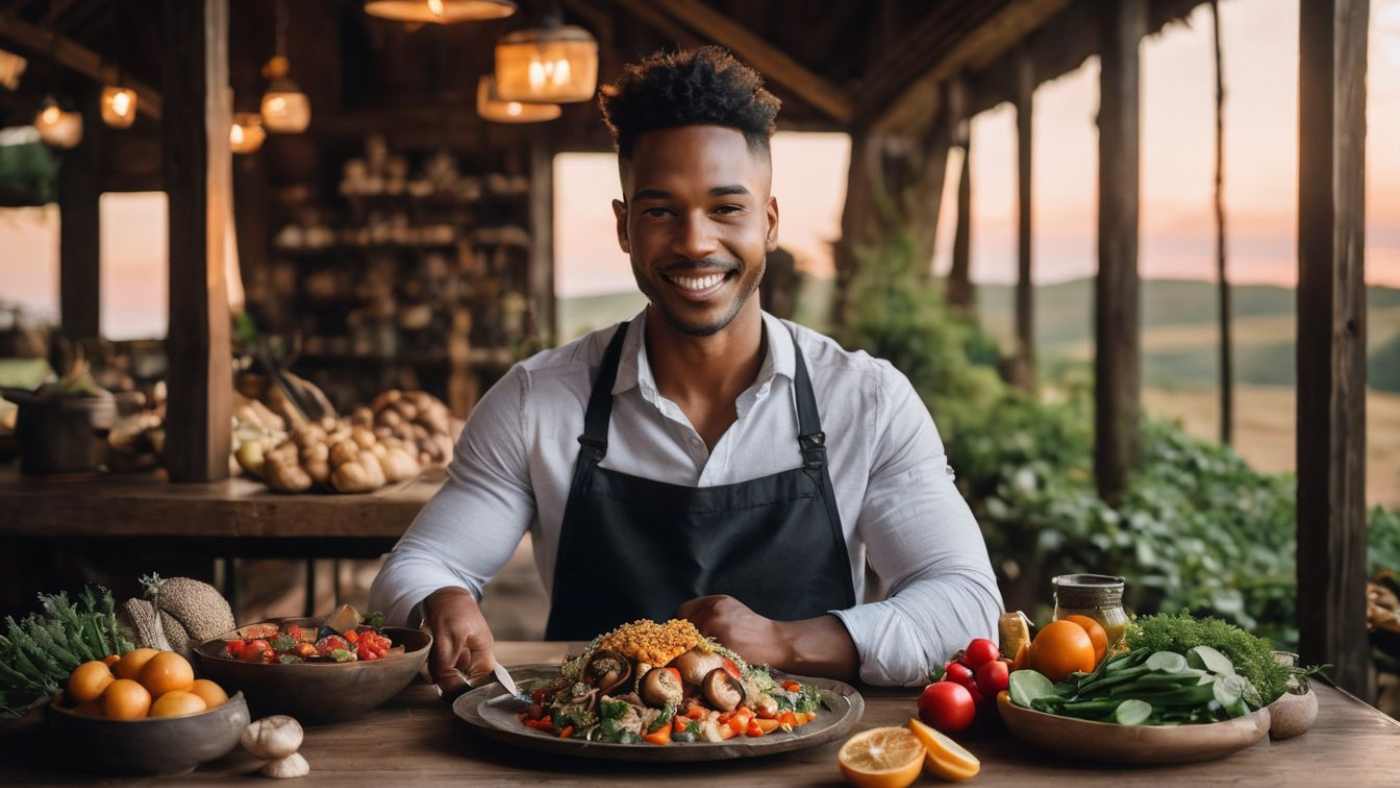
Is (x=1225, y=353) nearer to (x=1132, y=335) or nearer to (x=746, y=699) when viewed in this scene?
(x=1132, y=335)

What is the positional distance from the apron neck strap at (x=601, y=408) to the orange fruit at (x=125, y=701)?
982 mm

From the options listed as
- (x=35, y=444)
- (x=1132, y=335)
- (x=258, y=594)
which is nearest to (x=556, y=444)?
(x=35, y=444)

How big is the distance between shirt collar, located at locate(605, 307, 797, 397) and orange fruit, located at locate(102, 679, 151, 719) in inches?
42.2

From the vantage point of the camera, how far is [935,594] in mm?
2260

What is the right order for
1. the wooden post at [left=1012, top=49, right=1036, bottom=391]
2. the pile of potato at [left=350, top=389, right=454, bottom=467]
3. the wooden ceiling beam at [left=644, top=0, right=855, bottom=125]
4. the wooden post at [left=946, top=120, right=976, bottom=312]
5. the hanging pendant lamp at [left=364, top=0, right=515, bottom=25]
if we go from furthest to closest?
the wooden post at [left=946, top=120, right=976, bottom=312] < the wooden ceiling beam at [left=644, top=0, right=855, bottom=125] < the wooden post at [left=1012, top=49, right=1036, bottom=391] < the pile of potato at [left=350, top=389, right=454, bottom=467] < the hanging pendant lamp at [left=364, top=0, right=515, bottom=25]

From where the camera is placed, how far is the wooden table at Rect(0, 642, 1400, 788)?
1.70 metres

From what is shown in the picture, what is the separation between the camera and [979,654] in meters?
1.98

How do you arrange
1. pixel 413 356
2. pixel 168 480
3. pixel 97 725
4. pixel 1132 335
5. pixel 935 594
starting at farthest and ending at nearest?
1. pixel 413 356
2. pixel 1132 335
3. pixel 168 480
4. pixel 935 594
5. pixel 97 725

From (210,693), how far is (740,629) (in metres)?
0.73

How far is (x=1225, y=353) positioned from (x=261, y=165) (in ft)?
23.9

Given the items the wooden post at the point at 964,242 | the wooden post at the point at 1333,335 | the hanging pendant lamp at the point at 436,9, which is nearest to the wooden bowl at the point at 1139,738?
the wooden post at the point at 1333,335

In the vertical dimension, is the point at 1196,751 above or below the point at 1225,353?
below

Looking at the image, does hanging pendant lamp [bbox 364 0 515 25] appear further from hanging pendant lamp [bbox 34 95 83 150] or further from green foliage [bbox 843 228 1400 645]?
hanging pendant lamp [bbox 34 95 83 150]

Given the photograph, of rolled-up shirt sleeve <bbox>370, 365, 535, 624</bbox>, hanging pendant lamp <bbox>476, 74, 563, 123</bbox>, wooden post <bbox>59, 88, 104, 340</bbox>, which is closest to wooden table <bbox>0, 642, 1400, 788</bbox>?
rolled-up shirt sleeve <bbox>370, 365, 535, 624</bbox>
